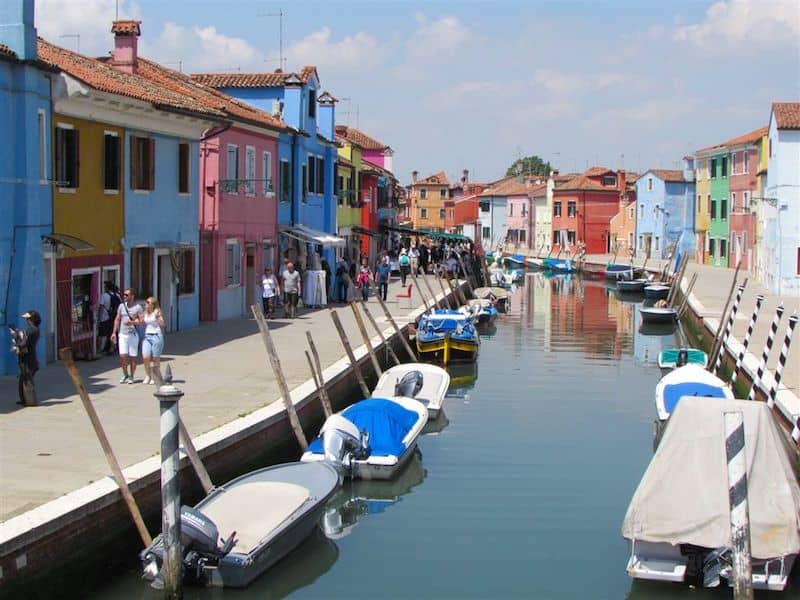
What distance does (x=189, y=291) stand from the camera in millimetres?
26250

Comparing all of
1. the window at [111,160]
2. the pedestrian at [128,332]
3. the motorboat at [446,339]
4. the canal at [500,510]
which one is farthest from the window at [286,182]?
the pedestrian at [128,332]

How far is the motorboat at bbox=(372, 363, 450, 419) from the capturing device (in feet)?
67.6

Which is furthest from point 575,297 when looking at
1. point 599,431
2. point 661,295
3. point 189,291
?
point 599,431

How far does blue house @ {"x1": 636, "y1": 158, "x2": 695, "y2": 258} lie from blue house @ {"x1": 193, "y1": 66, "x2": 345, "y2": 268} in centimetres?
4074

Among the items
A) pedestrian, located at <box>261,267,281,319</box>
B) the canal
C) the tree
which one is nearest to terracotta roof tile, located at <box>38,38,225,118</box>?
pedestrian, located at <box>261,267,281,319</box>

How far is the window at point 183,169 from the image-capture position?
25.7 meters

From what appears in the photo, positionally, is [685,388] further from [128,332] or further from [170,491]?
[170,491]

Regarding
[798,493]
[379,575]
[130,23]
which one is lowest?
[379,575]

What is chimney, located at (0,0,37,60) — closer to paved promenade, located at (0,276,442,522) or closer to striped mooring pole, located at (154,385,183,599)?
paved promenade, located at (0,276,442,522)

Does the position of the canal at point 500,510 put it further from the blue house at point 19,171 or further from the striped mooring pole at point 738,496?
the blue house at point 19,171

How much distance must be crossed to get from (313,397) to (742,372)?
378 inches

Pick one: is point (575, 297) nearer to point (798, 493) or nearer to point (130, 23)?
point (130, 23)

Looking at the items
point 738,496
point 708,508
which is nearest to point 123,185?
point 708,508

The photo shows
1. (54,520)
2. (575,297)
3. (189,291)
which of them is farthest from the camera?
(575,297)
